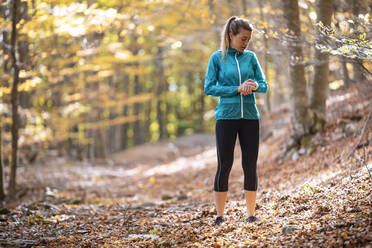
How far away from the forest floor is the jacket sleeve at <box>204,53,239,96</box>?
1.39 m

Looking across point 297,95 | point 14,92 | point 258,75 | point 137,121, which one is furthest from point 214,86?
point 137,121

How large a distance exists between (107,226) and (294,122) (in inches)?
188

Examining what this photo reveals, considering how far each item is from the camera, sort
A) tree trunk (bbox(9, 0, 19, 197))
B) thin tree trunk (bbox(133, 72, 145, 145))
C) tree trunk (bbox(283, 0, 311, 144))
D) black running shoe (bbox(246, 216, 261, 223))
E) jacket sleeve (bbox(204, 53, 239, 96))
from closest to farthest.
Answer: jacket sleeve (bbox(204, 53, 239, 96)), black running shoe (bbox(246, 216, 261, 223)), tree trunk (bbox(9, 0, 19, 197)), tree trunk (bbox(283, 0, 311, 144)), thin tree trunk (bbox(133, 72, 145, 145))

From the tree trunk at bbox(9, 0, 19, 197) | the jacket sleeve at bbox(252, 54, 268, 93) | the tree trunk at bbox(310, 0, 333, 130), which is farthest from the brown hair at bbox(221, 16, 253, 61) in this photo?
the tree trunk at bbox(9, 0, 19, 197)

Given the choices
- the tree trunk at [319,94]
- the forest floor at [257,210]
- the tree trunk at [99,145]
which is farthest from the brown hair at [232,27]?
the tree trunk at [99,145]

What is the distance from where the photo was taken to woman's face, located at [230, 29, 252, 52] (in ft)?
13.1

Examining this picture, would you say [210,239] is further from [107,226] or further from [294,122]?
[294,122]

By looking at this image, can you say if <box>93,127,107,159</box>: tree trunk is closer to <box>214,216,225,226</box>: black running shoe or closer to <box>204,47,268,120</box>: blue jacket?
<box>214,216,225,226</box>: black running shoe

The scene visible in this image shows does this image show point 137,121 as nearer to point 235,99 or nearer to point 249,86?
point 235,99

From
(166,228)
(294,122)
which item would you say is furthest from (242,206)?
(294,122)

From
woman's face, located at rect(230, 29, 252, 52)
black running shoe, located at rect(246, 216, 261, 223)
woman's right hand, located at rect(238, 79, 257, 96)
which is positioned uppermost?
woman's face, located at rect(230, 29, 252, 52)

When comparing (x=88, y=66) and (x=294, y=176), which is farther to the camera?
(x=88, y=66)

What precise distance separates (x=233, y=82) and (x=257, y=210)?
1716mm

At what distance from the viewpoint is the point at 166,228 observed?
4566mm
